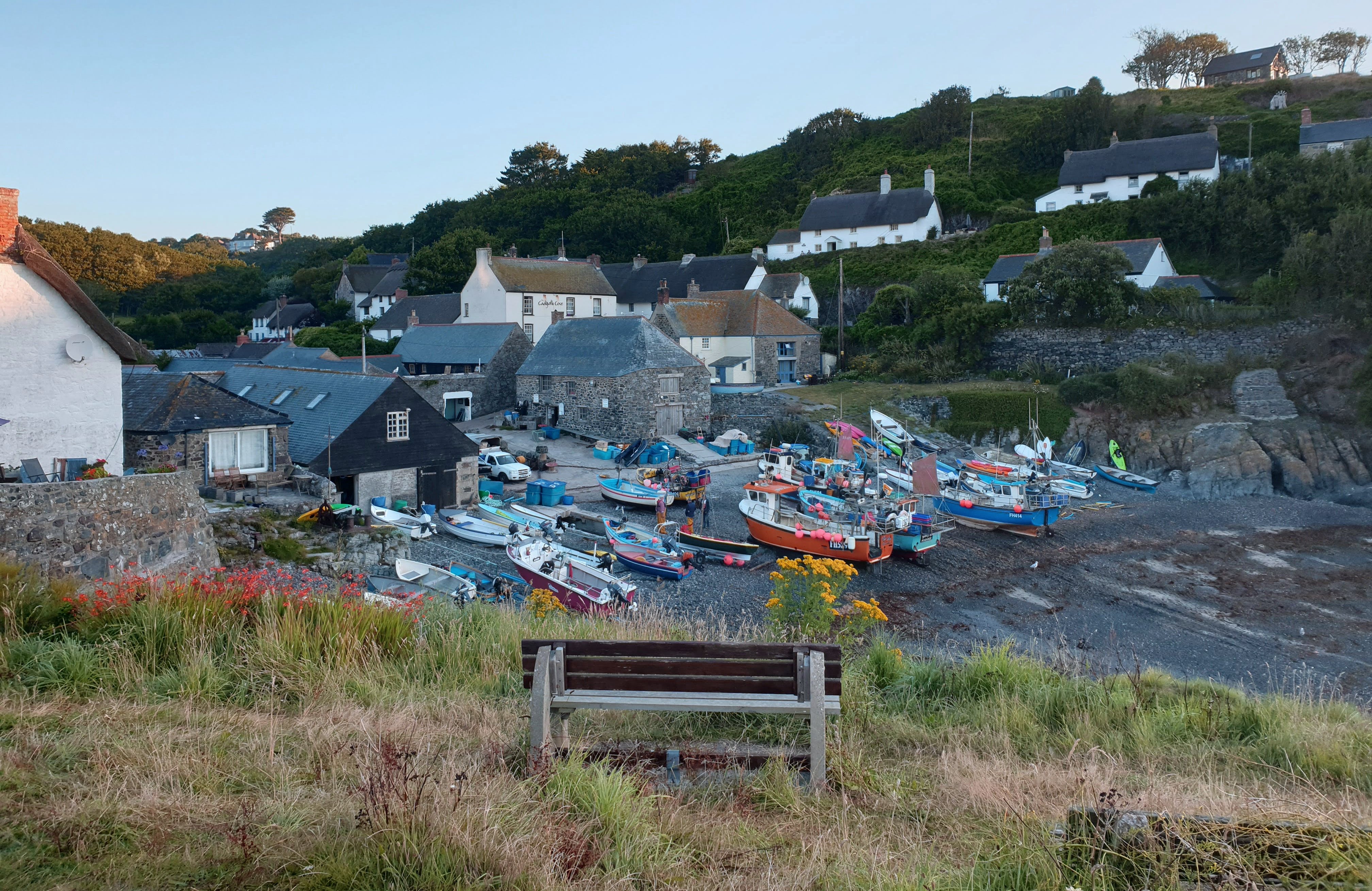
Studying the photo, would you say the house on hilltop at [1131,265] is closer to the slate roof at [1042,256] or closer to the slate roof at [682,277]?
the slate roof at [1042,256]

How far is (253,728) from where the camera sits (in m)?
5.02

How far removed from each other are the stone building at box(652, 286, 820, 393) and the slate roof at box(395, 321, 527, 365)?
25.5 feet

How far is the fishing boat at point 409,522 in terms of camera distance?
2112 centimetres

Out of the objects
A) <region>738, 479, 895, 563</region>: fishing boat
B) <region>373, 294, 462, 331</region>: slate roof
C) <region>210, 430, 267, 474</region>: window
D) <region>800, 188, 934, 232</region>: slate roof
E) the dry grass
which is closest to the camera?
the dry grass

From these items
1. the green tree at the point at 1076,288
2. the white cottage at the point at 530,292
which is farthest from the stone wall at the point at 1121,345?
the white cottage at the point at 530,292

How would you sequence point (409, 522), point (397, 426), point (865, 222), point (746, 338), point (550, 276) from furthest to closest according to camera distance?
point (865, 222)
point (550, 276)
point (746, 338)
point (397, 426)
point (409, 522)

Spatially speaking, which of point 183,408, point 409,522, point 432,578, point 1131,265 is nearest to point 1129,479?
point 1131,265

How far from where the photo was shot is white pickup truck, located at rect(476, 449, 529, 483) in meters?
28.1

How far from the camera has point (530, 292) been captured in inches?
1853

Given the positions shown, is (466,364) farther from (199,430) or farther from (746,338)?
(199,430)

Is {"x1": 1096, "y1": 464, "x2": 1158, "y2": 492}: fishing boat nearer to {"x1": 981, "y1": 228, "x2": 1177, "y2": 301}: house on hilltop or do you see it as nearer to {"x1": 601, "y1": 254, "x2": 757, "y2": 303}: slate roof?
{"x1": 981, "y1": 228, "x2": 1177, "y2": 301}: house on hilltop

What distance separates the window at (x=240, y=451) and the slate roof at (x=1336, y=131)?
2346 inches

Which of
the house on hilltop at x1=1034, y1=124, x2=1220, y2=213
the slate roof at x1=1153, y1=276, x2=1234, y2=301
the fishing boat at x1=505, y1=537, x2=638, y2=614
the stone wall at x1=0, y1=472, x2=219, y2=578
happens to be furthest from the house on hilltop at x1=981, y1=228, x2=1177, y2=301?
the stone wall at x1=0, y1=472, x2=219, y2=578

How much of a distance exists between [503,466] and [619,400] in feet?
27.1
